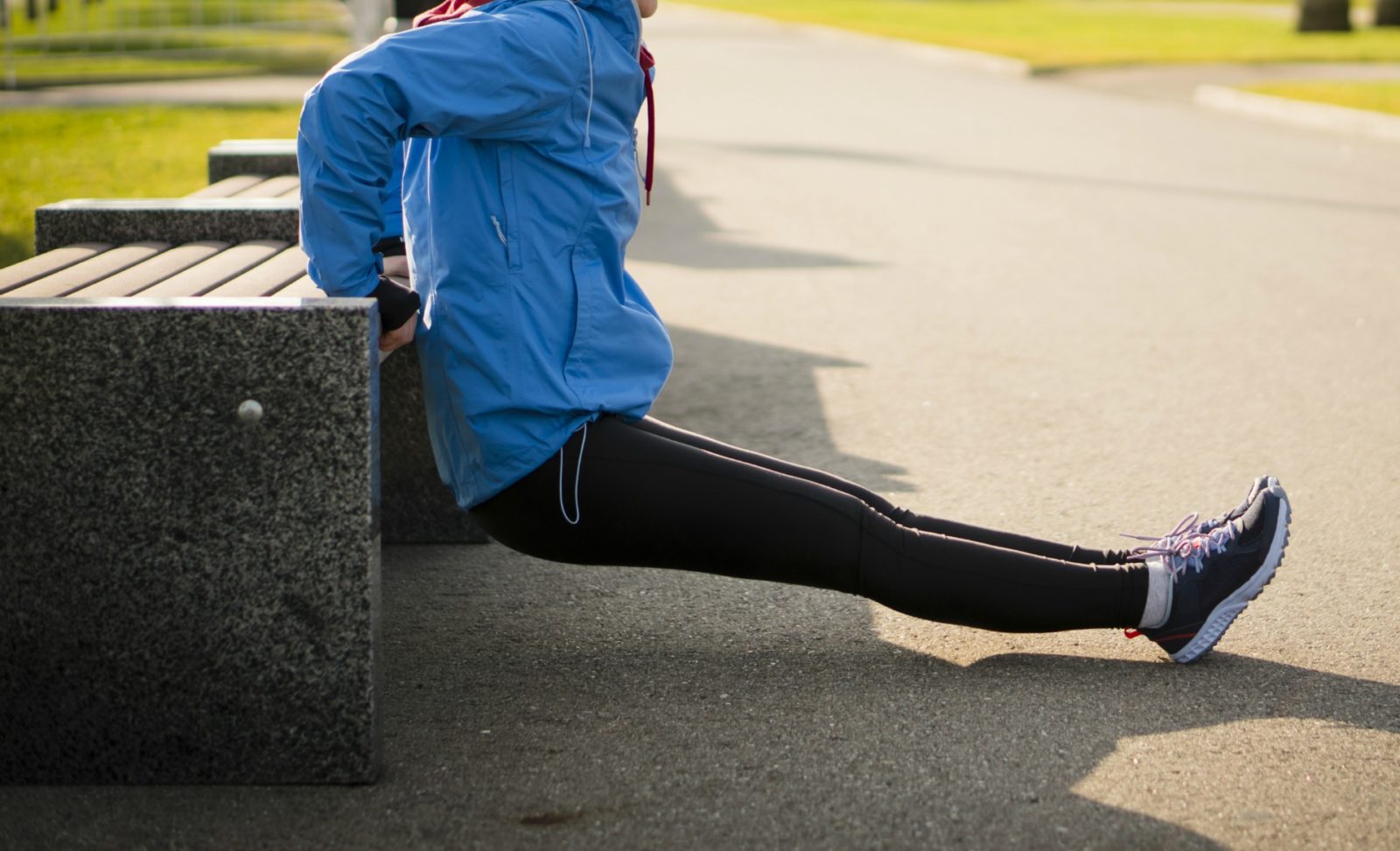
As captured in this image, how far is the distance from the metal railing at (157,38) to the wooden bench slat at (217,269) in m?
11.8

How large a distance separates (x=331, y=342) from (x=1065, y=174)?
33.0ft

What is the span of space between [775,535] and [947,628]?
738 mm

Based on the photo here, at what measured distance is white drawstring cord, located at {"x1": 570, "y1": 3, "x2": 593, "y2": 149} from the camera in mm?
2980

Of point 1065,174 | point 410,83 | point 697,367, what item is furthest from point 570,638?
point 1065,174

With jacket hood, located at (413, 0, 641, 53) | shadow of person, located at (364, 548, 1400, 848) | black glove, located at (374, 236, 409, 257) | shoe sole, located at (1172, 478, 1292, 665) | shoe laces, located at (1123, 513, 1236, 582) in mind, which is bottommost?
shadow of person, located at (364, 548, 1400, 848)

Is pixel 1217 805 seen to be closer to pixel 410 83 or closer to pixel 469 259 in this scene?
pixel 469 259

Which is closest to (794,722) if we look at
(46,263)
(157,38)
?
(46,263)

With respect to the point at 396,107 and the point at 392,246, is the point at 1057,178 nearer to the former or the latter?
the point at 392,246

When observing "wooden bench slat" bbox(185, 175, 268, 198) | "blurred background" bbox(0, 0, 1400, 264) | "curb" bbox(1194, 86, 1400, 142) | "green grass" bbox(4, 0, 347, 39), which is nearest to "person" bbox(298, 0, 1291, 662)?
"wooden bench slat" bbox(185, 175, 268, 198)

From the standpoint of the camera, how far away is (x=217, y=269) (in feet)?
11.5

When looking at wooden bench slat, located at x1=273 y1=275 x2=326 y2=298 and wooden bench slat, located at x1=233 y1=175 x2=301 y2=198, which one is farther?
wooden bench slat, located at x1=233 y1=175 x2=301 y2=198

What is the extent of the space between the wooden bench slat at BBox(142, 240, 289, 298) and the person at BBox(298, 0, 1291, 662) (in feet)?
1.41

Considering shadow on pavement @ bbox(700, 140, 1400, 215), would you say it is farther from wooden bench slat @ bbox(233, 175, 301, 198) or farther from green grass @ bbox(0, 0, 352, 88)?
wooden bench slat @ bbox(233, 175, 301, 198)

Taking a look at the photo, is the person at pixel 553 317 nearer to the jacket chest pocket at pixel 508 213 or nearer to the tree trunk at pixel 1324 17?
the jacket chest pocket at pixel 508 213
